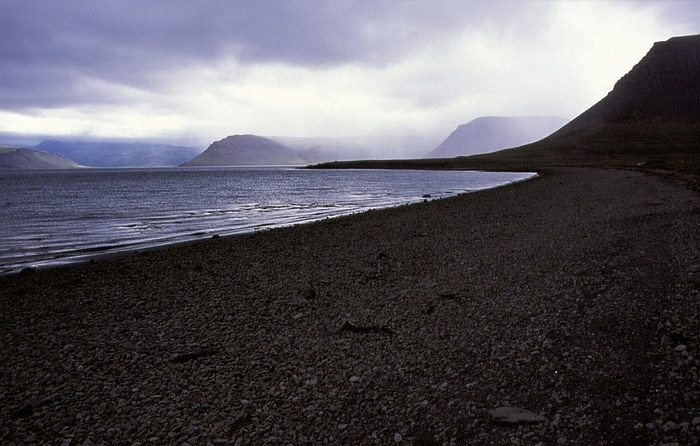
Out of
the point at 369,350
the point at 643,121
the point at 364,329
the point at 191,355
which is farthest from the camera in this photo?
the point at 643,121

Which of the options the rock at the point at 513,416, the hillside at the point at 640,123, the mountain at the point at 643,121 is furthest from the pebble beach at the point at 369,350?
the mountain at the point at 643,121

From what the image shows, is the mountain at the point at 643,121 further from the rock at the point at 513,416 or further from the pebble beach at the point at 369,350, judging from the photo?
the rock at the point at 513,416

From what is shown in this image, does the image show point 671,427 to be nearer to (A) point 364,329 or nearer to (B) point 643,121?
(A) point 364,329

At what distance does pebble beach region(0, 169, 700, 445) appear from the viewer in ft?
15.6

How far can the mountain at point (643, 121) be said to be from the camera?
141 metres

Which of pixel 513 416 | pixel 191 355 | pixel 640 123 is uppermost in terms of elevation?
pixel 640 123

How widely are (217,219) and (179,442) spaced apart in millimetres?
23755

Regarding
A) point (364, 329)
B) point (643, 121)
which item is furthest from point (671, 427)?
point (643, 121)

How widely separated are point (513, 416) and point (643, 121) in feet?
663

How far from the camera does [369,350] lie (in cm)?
672

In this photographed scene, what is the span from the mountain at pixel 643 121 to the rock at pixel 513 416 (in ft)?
456

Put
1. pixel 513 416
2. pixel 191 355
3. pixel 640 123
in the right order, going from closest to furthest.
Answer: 1. pixel 513 416
2. pixel 191 355
3. pixel 640 123

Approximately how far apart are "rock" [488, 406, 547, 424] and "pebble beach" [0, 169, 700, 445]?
0.07 feet

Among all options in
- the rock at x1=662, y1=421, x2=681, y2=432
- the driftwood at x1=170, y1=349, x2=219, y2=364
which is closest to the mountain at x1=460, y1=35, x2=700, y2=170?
the driftwood at x1=170, y1=349, x2=219, y2=364
